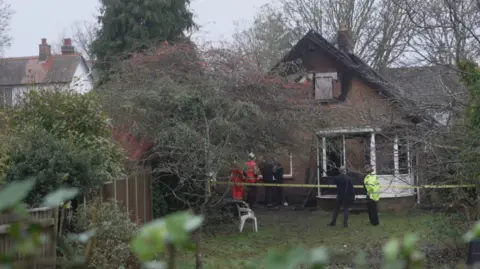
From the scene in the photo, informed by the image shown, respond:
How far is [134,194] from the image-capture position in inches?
565

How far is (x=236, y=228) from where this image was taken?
16.7 m

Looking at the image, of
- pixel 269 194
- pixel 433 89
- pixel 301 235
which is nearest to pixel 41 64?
pixel 269 194

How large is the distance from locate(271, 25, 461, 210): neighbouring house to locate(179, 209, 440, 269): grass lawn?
1131 millimetres

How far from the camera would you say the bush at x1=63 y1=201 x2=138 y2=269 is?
9.40 meters

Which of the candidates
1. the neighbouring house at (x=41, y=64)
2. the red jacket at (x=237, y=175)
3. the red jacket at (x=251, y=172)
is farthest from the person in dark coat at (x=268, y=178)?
the neighbouring house at (x=41, y=64)

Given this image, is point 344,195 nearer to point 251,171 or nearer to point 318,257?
point 251,171

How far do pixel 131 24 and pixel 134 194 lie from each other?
12713 millimetres

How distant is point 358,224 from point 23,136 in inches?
418

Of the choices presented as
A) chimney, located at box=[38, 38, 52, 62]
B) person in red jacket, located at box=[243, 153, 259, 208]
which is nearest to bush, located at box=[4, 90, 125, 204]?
person in red jacket, located at box=[243, 153, 259, 208]

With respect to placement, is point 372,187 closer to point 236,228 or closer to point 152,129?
point 236,228

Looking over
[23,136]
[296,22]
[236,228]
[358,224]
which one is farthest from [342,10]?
[23,136]

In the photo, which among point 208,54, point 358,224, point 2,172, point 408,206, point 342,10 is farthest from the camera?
point 342,10

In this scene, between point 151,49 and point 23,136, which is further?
point 151,49

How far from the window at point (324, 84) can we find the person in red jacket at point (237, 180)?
6.91 metres
